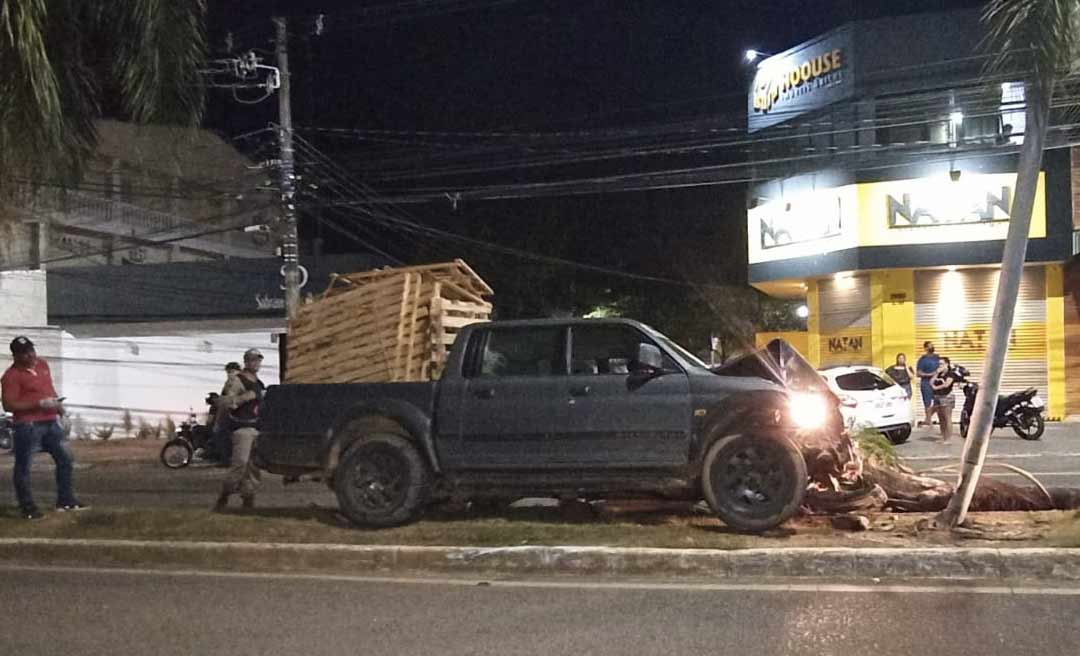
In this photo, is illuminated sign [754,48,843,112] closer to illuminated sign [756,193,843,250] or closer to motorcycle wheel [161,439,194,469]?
illuminated sign [756,193,843,250]

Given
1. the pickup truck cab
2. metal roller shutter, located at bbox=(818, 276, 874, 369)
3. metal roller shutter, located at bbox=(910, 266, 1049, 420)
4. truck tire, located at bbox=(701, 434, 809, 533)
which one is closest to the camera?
truck tire, located at bbox=(701, 434, 809, 533)

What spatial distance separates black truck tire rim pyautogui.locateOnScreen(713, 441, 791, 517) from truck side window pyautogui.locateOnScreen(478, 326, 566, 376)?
5.45 feet

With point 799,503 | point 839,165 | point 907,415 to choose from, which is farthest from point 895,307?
point 799,503

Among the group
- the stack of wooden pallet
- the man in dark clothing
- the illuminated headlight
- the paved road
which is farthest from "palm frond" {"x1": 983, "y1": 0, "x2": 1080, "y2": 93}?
the man in dark clothing

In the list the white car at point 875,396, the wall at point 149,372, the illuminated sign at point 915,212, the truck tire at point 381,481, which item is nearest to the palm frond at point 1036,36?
the truck tire at point 381,481

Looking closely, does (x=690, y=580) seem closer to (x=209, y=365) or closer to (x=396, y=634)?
(x=396, y=634)

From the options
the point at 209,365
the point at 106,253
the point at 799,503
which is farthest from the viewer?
the point at 106,253

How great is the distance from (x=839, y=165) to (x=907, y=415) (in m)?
7.41

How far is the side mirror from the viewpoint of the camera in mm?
8383

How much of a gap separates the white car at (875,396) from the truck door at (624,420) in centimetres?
979

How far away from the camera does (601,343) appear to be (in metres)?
8.82

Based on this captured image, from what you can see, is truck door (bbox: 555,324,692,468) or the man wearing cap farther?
the man wearing cap

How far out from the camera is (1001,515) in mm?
8617

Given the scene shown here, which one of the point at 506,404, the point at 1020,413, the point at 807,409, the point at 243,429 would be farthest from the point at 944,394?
the point at 243,429
